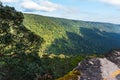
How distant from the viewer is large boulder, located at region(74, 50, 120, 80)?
14.0 metres

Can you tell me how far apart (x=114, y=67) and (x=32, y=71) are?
28209 mm

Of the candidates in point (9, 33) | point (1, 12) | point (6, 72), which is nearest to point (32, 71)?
point (6, 72)

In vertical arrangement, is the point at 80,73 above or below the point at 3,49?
above

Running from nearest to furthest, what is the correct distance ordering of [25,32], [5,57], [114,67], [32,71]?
[114,67] < [32,71] < [5,57] < [25,32]

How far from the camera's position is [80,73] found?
46.4 feet

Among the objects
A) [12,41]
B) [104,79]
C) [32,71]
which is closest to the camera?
[104,79]

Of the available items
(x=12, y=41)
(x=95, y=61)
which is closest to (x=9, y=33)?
(x=12, y=41)

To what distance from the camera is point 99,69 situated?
14398mm

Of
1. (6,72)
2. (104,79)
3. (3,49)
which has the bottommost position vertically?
(6,72)

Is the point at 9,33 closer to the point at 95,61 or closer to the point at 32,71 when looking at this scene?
the point at 32,71

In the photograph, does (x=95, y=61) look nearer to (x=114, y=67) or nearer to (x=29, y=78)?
(x=114, y=67)

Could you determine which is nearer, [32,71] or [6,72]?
[32,71]

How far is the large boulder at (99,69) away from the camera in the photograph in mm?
14032

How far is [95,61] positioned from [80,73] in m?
1.16
